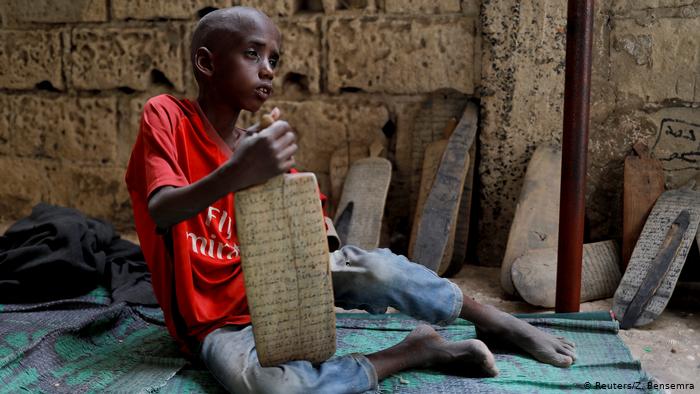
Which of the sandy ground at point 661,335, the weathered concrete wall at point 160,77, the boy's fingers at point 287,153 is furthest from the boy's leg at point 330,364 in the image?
the weathered concrete wall at point 160,77

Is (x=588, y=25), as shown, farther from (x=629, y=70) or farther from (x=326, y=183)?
(x=326, y=183)

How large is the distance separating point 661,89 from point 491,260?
3.48 feet

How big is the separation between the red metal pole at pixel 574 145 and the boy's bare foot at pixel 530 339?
13.0 inches

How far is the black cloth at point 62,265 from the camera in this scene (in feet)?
8.91

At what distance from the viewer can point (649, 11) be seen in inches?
121

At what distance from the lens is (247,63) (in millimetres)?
1971

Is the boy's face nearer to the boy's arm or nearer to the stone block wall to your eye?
the boy's arm

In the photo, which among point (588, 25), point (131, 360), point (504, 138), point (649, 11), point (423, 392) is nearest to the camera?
point (423, 392)

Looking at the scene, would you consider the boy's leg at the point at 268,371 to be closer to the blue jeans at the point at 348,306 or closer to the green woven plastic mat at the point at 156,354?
the blue jeans at the point at 348,306

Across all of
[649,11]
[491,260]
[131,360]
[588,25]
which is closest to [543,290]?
[491,260]

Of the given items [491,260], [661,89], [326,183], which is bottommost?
[491,260]

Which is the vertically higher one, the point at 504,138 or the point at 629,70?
the point at 629,70

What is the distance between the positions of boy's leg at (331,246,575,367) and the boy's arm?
18.6 inches

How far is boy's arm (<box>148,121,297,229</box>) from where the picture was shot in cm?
163
